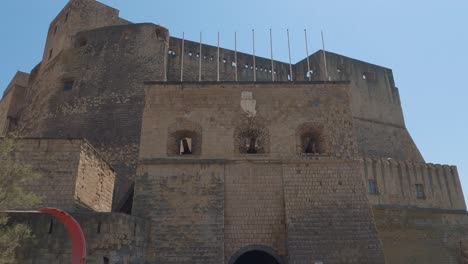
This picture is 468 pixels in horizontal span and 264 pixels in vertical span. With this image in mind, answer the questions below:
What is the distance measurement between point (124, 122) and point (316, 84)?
30.0ft

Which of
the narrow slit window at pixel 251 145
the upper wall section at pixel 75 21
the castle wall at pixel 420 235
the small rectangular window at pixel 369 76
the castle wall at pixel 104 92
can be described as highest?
Result: the upper wall section at pixel 75 21

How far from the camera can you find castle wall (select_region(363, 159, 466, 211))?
57.9 feet

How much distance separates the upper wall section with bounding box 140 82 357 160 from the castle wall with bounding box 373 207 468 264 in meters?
6.26

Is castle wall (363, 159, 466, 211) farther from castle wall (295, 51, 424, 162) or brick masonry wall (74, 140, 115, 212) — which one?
brick masonry wall (74, 140, 115, 212)

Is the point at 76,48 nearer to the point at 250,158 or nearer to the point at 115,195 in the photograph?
the point at 115,195

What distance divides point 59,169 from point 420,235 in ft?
42.5

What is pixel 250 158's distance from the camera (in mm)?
10984

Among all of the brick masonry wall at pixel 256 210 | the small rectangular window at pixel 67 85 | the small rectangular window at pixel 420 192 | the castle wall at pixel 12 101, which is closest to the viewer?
the brick masonry wall at pixel 256 210

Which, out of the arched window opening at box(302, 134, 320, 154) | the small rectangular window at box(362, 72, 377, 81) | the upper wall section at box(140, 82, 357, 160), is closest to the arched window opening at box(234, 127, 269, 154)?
the upper wall section at box(140, 82, 357, 160)

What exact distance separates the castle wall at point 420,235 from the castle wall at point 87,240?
9.98 meters

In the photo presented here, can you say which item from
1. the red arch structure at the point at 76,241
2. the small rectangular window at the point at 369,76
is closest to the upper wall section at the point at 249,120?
the red arch structure at the point at 76,241

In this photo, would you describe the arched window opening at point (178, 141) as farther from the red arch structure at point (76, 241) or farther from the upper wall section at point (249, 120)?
the red arch structure at point (76, 241)

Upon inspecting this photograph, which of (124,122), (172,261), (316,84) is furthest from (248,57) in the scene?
(172,261)

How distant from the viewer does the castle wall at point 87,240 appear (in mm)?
8734
